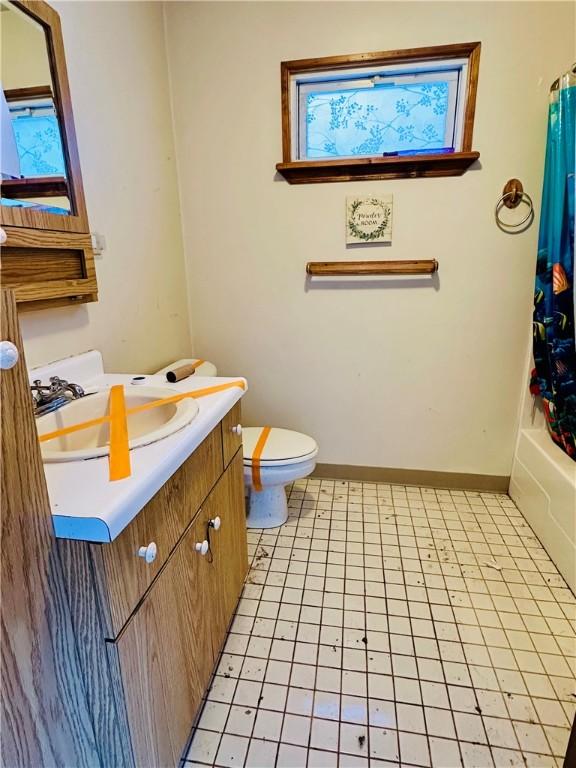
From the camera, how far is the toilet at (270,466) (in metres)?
1.72

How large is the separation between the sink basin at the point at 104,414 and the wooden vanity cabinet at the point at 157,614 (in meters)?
0.10

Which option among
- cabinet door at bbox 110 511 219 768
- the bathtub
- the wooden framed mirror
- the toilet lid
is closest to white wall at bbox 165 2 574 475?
the bathtub

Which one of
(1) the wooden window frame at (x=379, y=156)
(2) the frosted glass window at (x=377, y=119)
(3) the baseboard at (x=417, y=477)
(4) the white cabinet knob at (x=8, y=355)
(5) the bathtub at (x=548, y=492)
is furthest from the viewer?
(3) the baseboard at (x=417, y=477)

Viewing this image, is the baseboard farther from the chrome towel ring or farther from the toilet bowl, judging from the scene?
the chrome towel ring

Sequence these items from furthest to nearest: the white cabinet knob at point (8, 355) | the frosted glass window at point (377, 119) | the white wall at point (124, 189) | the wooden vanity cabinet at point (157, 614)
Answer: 1. the frosted glass window at point (377, 119)
2. the white wall at point (124, 189)
3. the wooden vanity cabinet at point (157, 614)
4. the white cabinet knob at point (8, 355)

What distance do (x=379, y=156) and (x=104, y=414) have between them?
1577 millimetres

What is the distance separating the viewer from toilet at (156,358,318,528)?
67.6 inches

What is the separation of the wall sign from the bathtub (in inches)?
46.0

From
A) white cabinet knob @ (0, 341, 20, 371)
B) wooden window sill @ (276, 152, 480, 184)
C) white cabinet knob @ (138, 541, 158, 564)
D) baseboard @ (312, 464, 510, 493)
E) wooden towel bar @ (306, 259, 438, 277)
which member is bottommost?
baseboard @ (312, 464, 510, 493)

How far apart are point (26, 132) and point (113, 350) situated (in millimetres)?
704

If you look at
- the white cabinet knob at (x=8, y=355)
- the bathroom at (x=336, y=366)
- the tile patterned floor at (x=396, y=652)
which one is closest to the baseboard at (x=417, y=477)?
the bathroom at (x=336, y=366)

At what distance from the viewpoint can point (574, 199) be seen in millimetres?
1508

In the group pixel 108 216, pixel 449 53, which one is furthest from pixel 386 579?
pixel 449 53

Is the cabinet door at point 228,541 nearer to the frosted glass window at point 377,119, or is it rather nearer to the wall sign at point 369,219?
the wall sign at point 369,219
